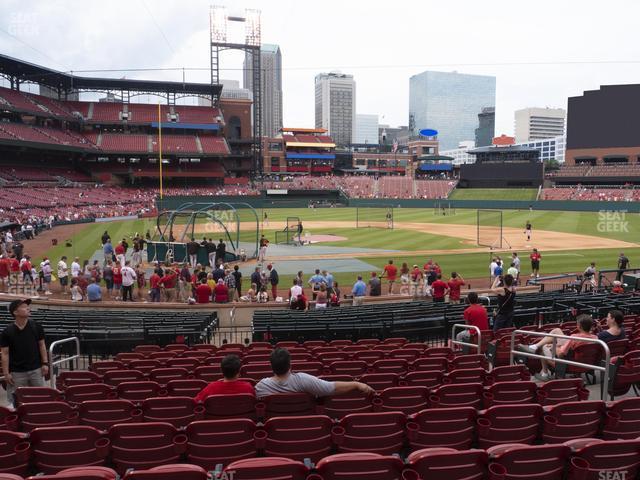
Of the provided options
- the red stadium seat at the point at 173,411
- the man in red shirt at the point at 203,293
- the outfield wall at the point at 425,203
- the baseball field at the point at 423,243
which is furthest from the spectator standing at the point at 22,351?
the outfield wall at the point at 425,203

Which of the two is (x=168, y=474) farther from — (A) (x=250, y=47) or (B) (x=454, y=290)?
(A) (x=250, y=47)

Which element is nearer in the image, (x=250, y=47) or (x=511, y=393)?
(x=511, y=393)

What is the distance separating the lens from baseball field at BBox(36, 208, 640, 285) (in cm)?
2827

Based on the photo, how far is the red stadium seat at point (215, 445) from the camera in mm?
4156

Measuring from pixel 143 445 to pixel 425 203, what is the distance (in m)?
77.9

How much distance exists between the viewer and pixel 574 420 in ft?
15.1

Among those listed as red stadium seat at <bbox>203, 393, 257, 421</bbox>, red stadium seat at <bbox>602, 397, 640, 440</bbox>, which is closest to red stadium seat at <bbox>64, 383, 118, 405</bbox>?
red stadium seat at <bbox>203, 393, 257, 421</bbox>

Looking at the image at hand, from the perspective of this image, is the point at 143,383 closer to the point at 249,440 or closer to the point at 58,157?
the point at 249,440

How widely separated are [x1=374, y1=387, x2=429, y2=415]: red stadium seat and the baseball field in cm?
1856

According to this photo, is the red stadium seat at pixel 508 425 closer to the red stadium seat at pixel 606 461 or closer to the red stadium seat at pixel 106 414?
the red stadium seat at pixel 606 461

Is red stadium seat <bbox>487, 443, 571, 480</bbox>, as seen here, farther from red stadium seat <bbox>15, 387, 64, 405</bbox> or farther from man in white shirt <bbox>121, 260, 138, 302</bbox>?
man in white shirt <bbox>121, 260, 138, 302</bbox>

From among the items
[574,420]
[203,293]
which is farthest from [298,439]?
[203,293]

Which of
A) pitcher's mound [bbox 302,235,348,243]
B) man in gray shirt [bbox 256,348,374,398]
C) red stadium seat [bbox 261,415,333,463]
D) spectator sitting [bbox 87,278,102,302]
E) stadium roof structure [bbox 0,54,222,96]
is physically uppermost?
stadium roof structure [bbox 0,54,222,96]

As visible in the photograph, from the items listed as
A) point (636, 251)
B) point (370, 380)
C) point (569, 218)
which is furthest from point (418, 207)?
point (370, 380)
